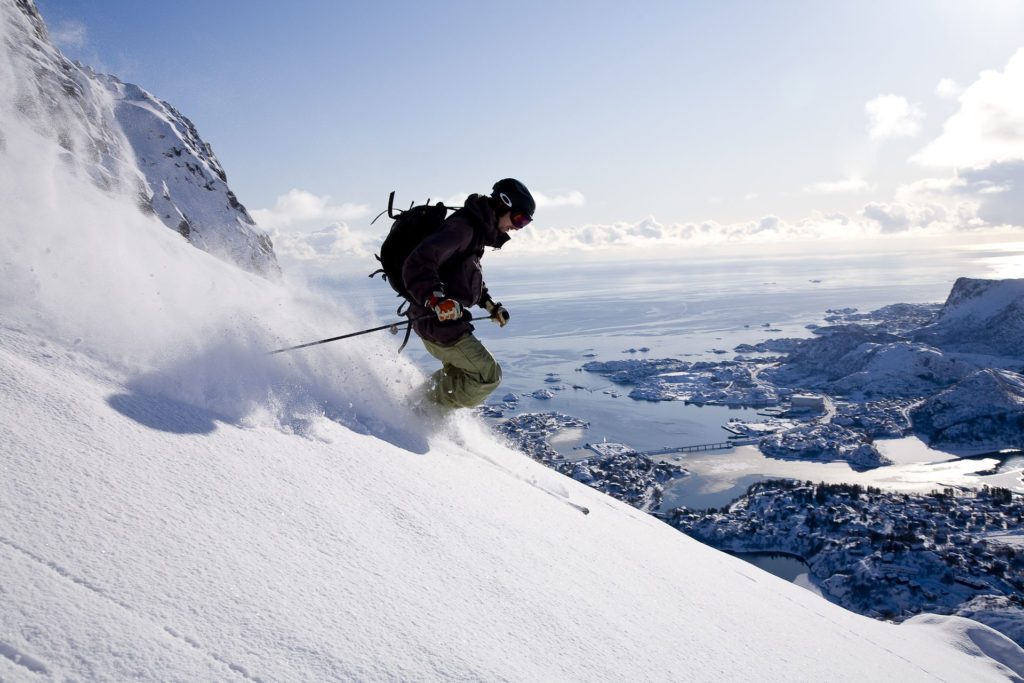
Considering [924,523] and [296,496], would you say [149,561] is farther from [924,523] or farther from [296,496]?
[924,523]

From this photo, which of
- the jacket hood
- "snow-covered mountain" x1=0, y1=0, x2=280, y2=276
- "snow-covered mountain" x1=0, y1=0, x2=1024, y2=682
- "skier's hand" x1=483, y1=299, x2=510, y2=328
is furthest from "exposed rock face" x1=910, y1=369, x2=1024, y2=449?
the jacket hood

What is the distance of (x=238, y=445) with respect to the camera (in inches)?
111

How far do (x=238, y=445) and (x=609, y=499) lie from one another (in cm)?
476

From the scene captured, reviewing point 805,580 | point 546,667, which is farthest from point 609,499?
point 805,580

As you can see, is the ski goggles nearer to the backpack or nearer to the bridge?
the backpack

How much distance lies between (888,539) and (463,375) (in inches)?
1617

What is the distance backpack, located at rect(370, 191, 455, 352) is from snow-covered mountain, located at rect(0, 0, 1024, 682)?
39.8 inches

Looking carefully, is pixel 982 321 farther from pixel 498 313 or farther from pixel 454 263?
pixel 454 263

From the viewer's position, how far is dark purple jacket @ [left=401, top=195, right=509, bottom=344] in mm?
4398

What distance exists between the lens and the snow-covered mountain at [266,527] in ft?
5.04

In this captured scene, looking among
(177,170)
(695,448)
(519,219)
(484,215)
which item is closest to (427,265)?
(484,215)

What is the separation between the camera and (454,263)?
4695 mm

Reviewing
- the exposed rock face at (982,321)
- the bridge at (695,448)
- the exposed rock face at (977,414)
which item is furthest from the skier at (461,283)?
the exposed rock face at (982,321)

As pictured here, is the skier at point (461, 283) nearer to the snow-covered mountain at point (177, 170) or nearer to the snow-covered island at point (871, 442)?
the snow-covered island at point (871, 442)
